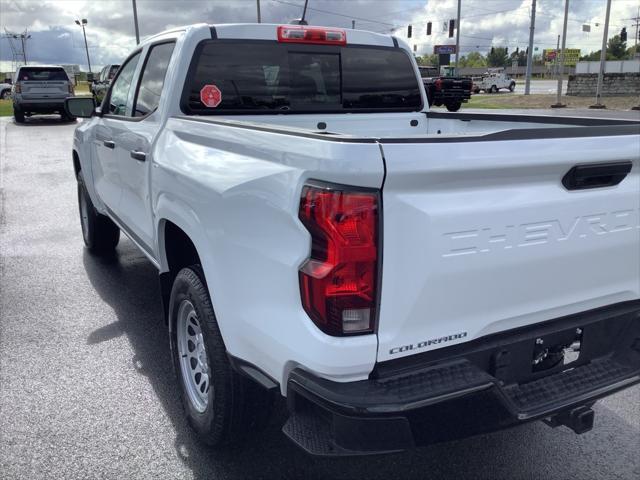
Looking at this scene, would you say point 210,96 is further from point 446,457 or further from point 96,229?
point 96,229

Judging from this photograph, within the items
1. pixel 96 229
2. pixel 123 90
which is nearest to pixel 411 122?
pixel 123 90

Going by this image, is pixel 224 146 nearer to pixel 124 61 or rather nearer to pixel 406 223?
pixel 406 223

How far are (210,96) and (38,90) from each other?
66.1 ft

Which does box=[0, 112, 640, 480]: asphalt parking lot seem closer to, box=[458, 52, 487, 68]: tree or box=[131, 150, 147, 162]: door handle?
box=[131, 150, 147, 162]: door handle

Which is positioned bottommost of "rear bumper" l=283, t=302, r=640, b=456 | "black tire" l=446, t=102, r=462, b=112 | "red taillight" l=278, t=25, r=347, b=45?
"rear bumper" l=283, t=302, r=640, b=456

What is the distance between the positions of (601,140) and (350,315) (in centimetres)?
119

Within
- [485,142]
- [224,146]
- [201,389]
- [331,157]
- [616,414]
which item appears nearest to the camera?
[331,157]

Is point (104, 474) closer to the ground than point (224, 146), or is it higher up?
closer to the ground

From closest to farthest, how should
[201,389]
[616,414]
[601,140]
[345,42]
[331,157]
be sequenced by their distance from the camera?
[331,157], [601,140], [201,389], [616,414], [345,42]

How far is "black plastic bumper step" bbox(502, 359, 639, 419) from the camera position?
7.29 feet

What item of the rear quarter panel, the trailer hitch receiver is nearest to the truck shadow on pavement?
the trailer hitch receiver

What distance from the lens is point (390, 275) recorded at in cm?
192

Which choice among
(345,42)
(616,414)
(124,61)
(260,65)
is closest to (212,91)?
(260,65)

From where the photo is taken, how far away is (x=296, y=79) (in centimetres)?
403
